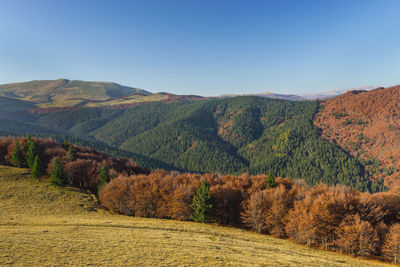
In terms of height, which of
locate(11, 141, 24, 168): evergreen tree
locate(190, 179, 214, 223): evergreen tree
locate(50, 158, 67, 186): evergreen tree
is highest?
locate(11, 141, 24, 168): evergreen tree

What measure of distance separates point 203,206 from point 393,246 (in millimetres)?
44062

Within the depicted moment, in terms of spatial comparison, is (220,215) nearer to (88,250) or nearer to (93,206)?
(93,206)

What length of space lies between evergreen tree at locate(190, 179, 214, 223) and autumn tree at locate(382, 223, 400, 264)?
4087 centimetres

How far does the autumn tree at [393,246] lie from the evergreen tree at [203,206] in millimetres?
40871

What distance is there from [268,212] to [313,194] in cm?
2049

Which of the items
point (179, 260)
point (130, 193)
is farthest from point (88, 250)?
point (130, 193)

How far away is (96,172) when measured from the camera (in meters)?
84.8

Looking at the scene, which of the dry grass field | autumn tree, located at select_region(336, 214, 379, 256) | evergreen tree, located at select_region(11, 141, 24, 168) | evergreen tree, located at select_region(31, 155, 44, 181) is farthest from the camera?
evergreen tree, located at select_region(11, 141, 24, 168)

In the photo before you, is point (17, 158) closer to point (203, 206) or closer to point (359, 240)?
point (203, 206)

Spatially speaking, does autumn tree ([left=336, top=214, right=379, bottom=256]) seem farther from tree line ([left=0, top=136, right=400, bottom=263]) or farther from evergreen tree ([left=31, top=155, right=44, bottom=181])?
evergreen tree ([left=31, top=155, right=44, bottom=181])

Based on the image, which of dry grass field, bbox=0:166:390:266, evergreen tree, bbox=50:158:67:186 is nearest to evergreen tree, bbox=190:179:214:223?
dry grass field, bbox=0:166:390:266

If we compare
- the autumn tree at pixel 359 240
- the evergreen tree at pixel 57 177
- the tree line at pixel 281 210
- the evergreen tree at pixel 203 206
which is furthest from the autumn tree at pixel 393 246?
the evergreen tree at pixel 57 177

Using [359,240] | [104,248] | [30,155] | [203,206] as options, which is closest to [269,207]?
[203,206]

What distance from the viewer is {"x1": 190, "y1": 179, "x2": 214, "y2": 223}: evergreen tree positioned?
194ft
